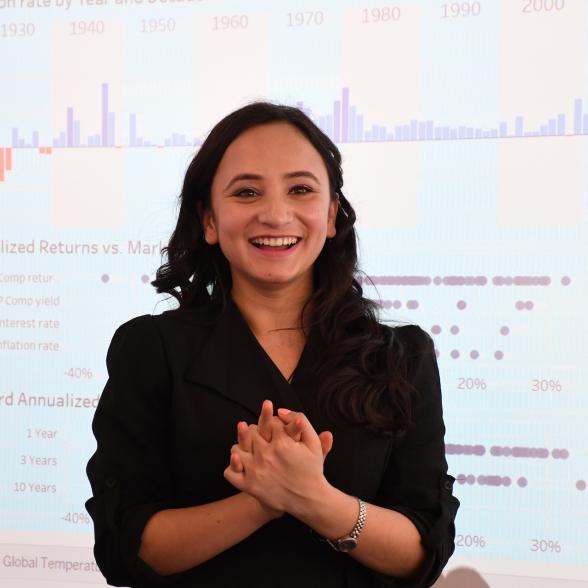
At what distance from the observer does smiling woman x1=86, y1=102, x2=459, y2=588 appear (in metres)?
1.08

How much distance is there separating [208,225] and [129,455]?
38 centimetres

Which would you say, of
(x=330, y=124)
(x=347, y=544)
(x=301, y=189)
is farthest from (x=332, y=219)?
(x=330, y=124)

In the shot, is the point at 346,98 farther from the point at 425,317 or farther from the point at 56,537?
the point at 56,537

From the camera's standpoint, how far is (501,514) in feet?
6.85

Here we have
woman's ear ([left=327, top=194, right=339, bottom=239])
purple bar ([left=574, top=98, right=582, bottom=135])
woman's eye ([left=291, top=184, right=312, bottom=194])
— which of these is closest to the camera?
woman's eye ([left=291, top=184, right=312, bottom=194])

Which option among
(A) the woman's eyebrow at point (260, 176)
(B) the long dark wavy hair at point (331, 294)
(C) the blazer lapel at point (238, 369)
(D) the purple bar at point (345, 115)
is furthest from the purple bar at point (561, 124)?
(C) the blazer lapel at point (238, 369)

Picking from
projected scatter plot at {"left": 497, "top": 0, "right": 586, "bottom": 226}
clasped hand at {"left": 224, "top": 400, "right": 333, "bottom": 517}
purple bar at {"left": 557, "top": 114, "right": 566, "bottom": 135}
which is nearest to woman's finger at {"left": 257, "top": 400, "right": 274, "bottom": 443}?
clasped hand at {"left": 224, "top": 400, "right": 333, "bottom": 517}

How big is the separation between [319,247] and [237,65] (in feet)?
3.92

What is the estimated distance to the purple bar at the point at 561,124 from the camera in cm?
205

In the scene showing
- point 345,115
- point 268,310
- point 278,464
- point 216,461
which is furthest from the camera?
point 345,115

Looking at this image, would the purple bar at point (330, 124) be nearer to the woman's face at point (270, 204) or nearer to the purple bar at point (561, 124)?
the purple bar at point (561, 124)

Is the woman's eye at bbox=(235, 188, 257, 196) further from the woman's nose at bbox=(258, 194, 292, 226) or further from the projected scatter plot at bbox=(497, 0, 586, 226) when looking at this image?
the projected scatter plot at bbox=(497, 0, 586, 226)

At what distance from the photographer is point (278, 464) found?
3.41ft

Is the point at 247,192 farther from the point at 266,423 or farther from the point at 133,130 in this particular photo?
the point at 133,130
